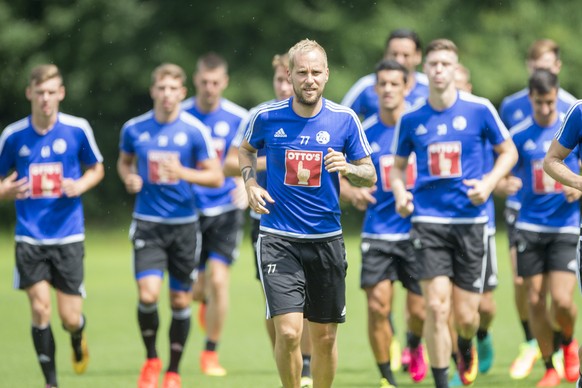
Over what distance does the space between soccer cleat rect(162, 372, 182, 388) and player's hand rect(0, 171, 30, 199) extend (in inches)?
81.5

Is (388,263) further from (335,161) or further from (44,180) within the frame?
(44,180)

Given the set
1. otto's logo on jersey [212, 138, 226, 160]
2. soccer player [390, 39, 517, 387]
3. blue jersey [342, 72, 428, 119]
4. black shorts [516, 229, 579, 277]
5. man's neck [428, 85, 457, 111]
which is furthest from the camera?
otto's logo on jersey [212, 138, 226, 160]

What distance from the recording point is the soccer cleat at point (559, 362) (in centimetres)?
1068

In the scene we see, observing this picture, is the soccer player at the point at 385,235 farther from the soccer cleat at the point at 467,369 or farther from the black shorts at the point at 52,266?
the black shorts at the point at 52,266

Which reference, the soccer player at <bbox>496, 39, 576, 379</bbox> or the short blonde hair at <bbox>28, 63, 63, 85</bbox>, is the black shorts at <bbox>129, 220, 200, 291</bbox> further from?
the soccer player at <bbox>496, 39, 576, 379</bbox>

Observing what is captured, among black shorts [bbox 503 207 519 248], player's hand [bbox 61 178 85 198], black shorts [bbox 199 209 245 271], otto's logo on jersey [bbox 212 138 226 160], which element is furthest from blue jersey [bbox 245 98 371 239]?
otto's logo on jersey [bbox 212 138 226 160]

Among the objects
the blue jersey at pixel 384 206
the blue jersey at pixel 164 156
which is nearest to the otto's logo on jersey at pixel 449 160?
the blue jersey at pixel 384 206

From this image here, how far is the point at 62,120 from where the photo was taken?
409 inches

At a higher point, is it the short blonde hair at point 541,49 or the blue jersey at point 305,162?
the short blonde hair at point 541,49

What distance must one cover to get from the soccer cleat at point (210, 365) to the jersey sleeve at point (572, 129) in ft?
16.1

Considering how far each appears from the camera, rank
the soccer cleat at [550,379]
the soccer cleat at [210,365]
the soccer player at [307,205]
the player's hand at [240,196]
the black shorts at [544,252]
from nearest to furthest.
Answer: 1. the soccer player at [307,205]
2. the soccer cleat at [550,379]
3. the black shorts at [544,252]
4. the soccer cleat at [210,365]
5. the player's hand at [240,196]

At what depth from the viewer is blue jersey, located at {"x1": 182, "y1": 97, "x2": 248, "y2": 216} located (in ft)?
42.4

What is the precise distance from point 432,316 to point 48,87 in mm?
3905

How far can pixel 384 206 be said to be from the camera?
10602 millimetres
